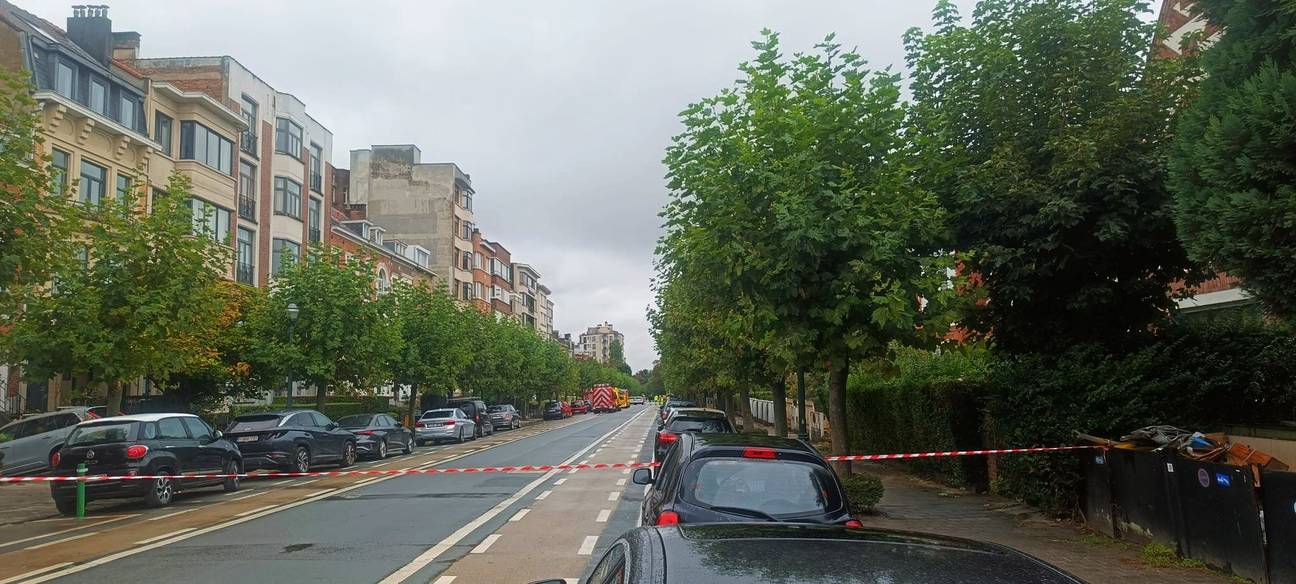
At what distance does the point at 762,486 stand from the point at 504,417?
4919 cm

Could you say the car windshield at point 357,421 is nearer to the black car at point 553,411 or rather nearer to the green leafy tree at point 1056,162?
the green leafy tree at point 1056,162

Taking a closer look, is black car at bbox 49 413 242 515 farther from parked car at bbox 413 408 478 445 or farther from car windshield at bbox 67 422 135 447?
parked car at bbox 413 408 478 445

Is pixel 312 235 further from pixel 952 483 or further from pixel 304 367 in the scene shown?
pixel 952 483

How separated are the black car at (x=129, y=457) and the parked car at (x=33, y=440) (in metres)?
4.79

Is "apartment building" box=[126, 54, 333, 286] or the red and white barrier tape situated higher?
"apartment building" box=[126, 54, 333, 286]

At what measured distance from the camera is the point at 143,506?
16.5 m

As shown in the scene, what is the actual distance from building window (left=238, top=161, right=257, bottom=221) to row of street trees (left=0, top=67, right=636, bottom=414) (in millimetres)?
7474

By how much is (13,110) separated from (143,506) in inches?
276

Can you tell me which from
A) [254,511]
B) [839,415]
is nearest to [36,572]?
[254,511]

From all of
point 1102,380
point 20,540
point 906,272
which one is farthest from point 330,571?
point 1102,380

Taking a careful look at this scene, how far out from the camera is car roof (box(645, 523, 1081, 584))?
8.79 feet

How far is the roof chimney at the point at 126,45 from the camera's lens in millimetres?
41125

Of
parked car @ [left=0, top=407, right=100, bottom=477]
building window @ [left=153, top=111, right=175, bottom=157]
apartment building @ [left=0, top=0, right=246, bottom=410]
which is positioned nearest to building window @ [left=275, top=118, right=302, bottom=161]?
apartment building @ [left=0, top=0, right=246, bottom=410]

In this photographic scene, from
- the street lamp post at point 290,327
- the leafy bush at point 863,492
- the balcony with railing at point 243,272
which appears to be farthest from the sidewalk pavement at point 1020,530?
the balcony with railing at point 243,272
